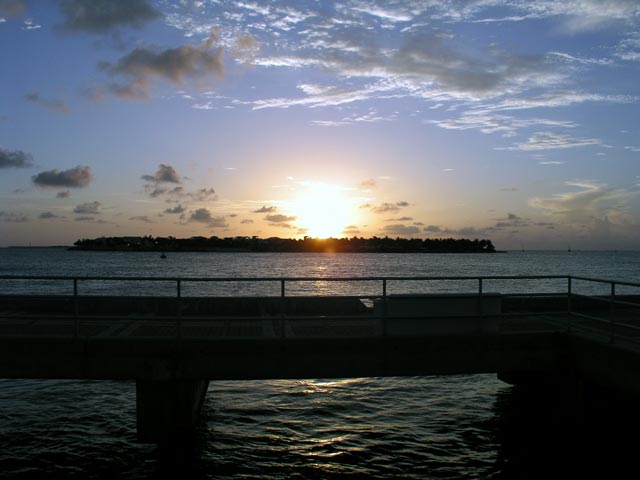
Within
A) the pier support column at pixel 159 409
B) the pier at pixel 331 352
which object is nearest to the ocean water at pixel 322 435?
the pier support column at pixel 159 409

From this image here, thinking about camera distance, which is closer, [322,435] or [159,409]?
[159,409]

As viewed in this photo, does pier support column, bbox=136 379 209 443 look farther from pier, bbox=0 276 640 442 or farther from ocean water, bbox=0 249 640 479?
ocean water, bbox=0 249 640 479

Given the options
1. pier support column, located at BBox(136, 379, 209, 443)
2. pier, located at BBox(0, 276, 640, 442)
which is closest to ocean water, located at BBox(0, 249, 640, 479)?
pier support column, located at BBox(136, 379, 209, 443)

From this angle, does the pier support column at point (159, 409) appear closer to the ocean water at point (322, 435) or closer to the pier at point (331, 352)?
the pier at point (331, 352)

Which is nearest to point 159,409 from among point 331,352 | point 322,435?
point 331,352

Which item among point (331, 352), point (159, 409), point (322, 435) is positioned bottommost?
point (322, 435)

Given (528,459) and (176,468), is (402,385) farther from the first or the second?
(176,468)

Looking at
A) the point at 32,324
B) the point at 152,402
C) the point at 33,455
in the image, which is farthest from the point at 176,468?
the point at 32,324

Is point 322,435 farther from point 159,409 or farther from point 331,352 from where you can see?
point 159,409

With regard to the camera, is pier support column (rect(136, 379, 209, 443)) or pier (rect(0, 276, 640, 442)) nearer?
pier (rect(0, 276, 640, 442))

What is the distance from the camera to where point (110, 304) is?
1449 centimetres

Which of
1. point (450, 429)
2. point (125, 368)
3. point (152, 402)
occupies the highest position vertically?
point (125, 368)

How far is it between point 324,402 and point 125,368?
6322 mm

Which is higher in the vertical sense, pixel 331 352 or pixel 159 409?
pixel 331 352
